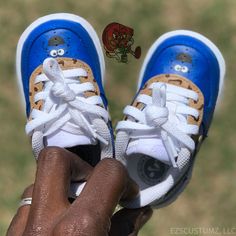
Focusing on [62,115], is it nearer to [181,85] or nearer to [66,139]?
[66,139]

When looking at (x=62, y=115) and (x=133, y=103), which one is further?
(x=133, y=103)

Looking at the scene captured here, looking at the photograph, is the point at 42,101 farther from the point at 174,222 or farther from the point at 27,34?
the point at 174,222

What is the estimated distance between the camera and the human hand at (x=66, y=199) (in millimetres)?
718

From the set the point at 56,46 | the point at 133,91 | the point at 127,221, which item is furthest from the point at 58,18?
the point at 127,221

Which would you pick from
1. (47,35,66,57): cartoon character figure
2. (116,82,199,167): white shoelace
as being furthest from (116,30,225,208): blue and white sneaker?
(47,35,66,57): cartoon character figure

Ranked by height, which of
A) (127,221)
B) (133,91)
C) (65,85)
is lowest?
(127,221)

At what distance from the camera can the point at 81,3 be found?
1463 mm

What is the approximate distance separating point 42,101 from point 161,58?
13.4 inches

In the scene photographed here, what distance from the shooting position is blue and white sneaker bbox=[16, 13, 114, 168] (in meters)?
1.11

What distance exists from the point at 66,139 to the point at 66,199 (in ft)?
1.02

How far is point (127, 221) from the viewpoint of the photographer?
1042 millimetres

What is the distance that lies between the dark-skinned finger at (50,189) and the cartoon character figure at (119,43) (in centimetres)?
57

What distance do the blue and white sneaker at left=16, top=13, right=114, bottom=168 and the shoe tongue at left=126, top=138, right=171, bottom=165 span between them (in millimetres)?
59

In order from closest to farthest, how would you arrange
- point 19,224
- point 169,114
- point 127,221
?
point 19,224 → point 127,221 → point 169,114
